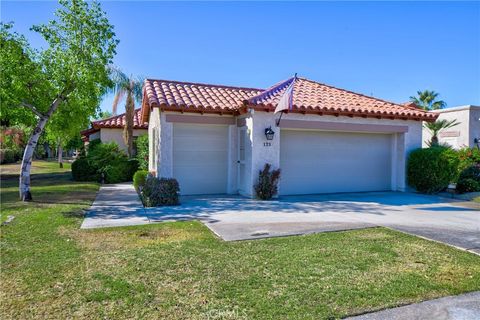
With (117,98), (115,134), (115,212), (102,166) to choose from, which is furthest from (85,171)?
(115,212)

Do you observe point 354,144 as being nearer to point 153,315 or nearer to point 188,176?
point 188,176

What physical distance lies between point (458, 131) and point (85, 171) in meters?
23.7

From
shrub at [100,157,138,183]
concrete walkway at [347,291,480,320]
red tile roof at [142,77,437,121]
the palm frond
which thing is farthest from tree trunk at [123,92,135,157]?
concrete walkway at [347,291,480,320]

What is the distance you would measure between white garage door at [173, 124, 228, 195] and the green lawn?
564 centimetres

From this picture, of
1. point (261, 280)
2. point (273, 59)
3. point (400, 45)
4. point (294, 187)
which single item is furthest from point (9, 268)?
point (400, 45)

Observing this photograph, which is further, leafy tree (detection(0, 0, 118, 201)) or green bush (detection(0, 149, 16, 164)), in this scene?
green bush (detection(0, 149, 16, 164))

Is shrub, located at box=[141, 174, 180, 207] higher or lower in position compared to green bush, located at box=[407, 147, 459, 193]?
lower

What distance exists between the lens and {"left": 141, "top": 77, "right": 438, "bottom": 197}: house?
1229 centimetres

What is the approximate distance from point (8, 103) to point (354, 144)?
12760 mm

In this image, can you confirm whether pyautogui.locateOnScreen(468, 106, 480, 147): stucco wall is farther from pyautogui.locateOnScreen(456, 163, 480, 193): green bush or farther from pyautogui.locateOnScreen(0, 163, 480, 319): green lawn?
pyautogui.locateOnScreen(0, 163, 480, 319): green lawn

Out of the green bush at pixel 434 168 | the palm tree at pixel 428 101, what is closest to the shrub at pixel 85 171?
the green bush at pixel 434 168

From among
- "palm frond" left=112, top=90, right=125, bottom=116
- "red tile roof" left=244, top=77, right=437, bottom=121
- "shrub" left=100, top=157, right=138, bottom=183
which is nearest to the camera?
"red tile roof" left=244, top=77, right=437, bottom=121

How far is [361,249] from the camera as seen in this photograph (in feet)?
20.0

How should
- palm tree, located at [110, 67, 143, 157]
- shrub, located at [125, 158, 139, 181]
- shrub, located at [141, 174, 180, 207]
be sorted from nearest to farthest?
shrub, located at [141, 174, 180, 207] < shrub, located at [125, 158, 139, 181] < palm tree, located at [110, 67, 143, 157]
